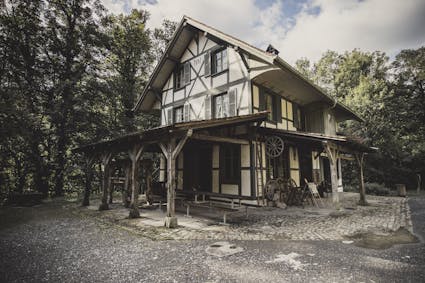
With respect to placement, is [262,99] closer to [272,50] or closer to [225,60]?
[225,60]

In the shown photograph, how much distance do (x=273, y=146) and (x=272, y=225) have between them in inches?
147

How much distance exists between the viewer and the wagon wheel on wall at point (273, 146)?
8391mm

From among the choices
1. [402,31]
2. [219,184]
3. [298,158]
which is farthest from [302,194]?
[402,31]

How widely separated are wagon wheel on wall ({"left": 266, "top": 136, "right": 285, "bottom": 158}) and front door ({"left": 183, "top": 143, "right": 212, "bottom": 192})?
8.47ft

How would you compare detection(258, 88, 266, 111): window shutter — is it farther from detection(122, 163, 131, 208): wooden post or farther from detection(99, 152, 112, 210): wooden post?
detection(99, 152, 112, 210): wooden post

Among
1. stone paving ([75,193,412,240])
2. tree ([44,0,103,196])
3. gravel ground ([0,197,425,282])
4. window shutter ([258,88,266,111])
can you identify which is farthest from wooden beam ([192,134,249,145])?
tree ([44,0,103,196])

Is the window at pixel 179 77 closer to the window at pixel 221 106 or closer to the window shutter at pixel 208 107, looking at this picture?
the window shutter at pixel 208 107

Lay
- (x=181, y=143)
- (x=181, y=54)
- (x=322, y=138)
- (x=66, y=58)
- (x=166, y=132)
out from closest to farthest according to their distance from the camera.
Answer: (x=181, y=143)
(x=166, y=132)
(x=322, y=138)
(x=181, y=54)
(x=66, y=58)

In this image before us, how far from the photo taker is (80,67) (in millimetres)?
13875

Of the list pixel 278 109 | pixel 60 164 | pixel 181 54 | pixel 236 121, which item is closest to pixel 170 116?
pixel 181 54

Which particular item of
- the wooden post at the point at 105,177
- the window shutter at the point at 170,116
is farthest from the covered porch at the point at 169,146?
the window shutter at the point at 170,116

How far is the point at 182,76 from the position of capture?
12.0m

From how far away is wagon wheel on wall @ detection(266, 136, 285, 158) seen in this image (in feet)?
27.5

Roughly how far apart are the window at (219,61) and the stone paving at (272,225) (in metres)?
6.52
